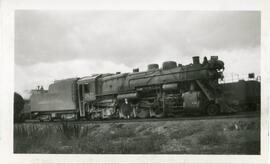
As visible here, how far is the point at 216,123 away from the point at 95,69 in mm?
1041

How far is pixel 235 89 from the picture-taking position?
332cm

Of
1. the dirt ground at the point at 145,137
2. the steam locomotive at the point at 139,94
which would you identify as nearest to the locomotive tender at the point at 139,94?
the steam locomotive at the point at 139,94

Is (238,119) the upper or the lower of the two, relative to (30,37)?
lower

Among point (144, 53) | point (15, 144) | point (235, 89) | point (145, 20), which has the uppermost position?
point (145, 20)

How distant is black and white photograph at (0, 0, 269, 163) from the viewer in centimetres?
330

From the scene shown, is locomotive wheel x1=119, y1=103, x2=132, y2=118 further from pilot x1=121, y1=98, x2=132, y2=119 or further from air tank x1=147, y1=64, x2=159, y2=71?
air tank x1=147, y1=64, x2=159, y2=71

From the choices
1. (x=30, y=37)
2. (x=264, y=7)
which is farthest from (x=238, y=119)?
(x=30, y=37)

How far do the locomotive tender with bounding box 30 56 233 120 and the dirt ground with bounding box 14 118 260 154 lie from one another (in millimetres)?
104

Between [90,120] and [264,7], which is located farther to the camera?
[90,120]

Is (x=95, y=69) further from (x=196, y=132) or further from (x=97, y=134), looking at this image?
(x=196, y=132)

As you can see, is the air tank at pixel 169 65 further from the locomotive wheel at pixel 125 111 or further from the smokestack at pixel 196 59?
the locomotive wheel at pixel 125 111

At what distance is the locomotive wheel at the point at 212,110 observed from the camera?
3.32 metres

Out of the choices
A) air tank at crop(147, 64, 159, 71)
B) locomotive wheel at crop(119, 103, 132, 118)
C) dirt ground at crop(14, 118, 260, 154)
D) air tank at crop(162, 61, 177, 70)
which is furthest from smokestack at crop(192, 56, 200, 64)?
locomotive wheel at crop(119, 103, 132, 118)

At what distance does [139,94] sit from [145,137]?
39cm
